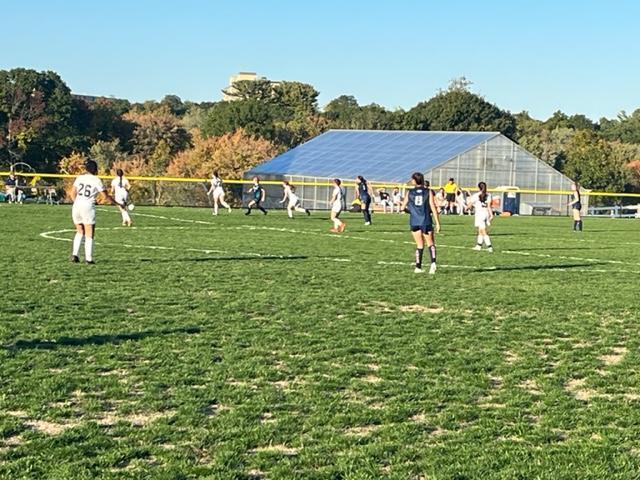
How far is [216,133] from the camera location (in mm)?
92125

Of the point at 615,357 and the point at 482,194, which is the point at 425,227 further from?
the point at 615,357

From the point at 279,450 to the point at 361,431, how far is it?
29.9 inches

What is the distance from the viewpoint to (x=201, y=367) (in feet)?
28.9

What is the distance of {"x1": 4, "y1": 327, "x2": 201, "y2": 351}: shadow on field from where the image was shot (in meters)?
9.50

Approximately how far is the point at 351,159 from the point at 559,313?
53.0 metres

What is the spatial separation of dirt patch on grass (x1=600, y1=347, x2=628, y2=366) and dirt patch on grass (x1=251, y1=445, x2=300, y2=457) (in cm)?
431

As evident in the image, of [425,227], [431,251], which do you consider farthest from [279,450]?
[425,227]

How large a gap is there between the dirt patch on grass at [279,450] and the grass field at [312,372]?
0.06 feet

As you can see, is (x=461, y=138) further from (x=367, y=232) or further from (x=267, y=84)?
(x=267, y=84)

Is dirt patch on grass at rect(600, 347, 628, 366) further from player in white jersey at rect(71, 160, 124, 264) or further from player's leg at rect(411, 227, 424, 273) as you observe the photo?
player in white jersey at rect(71, 160, 124, 264)

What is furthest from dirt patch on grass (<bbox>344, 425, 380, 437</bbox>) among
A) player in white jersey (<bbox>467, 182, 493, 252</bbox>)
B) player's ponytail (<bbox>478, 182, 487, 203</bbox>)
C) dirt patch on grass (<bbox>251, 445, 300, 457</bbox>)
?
player's ponytail (<bbox>478, 182, 487, 203</bbox>)

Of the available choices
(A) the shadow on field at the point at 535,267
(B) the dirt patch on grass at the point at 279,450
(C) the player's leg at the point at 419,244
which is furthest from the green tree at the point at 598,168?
(B) the dirt patch on grass at the point at 279,450

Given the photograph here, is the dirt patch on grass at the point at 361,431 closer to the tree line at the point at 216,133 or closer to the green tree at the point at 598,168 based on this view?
the tree line at the point at 216,133

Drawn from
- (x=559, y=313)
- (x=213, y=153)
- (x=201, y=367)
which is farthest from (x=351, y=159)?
(x=201, y=367)
